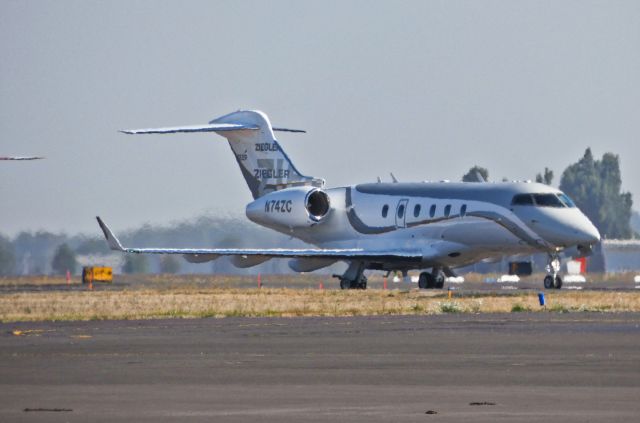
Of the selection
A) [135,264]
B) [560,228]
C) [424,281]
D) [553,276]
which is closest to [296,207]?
[424,281]

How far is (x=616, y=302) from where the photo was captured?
129ft

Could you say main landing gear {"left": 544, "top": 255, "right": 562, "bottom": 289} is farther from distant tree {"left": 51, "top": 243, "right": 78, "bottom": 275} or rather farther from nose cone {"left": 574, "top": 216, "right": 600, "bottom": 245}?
distant tree {"left": 51, "top": 243, "right": 78, "bottom": 275}

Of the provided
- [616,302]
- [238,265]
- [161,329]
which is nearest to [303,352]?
[161,329]

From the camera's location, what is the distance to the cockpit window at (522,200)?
169 ft

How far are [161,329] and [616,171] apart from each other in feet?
448

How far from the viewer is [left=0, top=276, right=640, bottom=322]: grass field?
34219 mm

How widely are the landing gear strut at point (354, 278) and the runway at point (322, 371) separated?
2516 cm

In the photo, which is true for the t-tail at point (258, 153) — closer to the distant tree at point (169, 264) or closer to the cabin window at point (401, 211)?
the cabin window at point (401, 211)

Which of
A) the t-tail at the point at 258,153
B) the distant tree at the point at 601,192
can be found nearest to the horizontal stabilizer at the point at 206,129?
the t-tail at the point at 258,153

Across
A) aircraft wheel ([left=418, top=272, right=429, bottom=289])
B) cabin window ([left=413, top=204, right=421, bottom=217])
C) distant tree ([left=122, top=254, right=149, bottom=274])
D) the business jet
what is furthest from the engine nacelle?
distant tree ([left=122, top=254, right=149, bottom=274])

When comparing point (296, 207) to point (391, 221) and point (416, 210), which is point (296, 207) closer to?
point (391, 221)

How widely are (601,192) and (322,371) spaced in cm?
13886

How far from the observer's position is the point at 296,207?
57062 mm

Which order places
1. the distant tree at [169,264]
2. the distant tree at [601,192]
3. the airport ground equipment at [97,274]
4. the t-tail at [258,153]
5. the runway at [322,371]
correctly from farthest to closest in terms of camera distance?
the distant tree at [601,192]
the distant tree at [169,264]
the airport ground equipment at [97,274]
the t-tail at [258,153]
the runway at [322,371]
